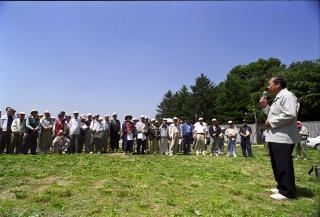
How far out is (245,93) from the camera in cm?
7356

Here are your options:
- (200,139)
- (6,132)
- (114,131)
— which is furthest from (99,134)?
(200,139)

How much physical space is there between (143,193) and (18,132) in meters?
11.1

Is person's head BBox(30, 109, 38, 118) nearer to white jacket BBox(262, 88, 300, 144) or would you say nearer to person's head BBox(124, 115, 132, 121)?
person's head BBox(124, 115, 132, 121)

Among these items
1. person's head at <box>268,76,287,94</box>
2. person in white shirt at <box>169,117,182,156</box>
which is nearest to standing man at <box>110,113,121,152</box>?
person in white shirt at <box>169,117,182,156</box>

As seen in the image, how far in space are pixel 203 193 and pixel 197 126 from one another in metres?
12.0

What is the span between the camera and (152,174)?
8992 millimetres

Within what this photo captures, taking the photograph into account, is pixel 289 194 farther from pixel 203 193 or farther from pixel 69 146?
pixel 69 146

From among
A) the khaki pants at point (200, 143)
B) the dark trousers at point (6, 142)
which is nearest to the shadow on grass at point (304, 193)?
the khaki pants at point (200, 143)

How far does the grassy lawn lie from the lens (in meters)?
5.82

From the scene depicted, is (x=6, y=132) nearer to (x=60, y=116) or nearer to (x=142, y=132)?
(x=60, y=116)

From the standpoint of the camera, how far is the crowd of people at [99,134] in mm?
15984

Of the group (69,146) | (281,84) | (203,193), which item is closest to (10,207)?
(203,193)

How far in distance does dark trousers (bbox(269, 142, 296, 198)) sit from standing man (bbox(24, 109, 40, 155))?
39.3ft

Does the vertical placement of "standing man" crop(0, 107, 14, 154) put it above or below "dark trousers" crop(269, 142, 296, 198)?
above
